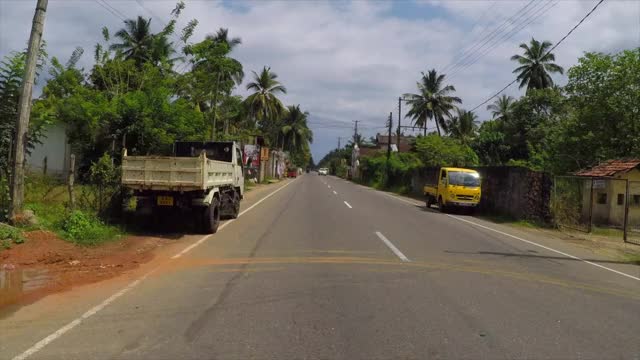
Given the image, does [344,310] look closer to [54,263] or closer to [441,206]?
[54,263]

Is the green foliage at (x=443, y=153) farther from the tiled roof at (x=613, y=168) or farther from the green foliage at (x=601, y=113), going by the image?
the tiled roof at (x=613, y=168)

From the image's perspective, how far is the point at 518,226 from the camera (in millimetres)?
20719

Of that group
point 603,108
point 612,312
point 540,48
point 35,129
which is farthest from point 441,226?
point 540,48

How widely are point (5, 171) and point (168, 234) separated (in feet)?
12.8

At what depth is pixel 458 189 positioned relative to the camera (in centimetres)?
2453

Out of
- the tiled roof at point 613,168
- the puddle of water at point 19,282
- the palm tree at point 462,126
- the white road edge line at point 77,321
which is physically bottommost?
the puddle of water at point 19,282

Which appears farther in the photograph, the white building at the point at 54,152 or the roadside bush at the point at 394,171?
the roadside bush at the point at 394,171

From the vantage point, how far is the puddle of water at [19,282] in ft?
Result: 23.2

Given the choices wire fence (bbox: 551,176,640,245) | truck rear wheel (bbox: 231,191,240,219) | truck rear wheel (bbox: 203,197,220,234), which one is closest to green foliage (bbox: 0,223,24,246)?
truck rear wheel (bbox: 203,197,220,234)

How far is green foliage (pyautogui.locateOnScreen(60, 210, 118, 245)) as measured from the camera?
35.9 ft

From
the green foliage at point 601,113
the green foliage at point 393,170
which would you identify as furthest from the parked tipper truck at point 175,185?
the green foliage at point 393,170

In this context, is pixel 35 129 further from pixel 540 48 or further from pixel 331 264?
pixel 540 48

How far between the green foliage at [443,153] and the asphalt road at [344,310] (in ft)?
109

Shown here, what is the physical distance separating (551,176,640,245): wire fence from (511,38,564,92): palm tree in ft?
106
